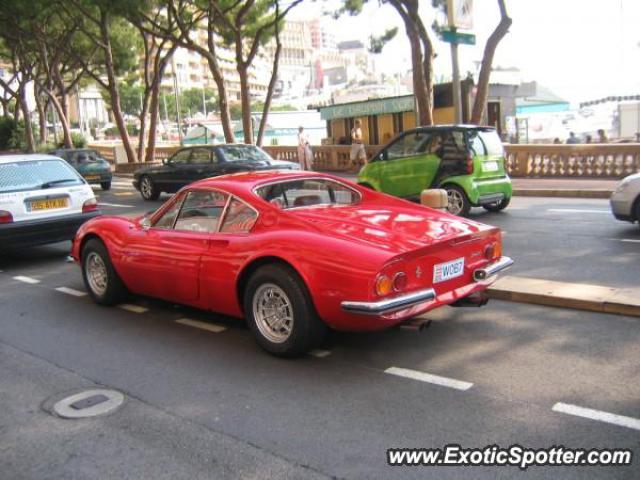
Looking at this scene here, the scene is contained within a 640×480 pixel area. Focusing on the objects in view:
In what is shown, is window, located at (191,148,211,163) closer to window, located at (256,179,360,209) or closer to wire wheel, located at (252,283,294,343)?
window, located at (256,179,360,209)

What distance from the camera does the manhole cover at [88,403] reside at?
174 inches

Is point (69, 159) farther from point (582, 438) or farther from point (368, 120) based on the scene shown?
point (582, 438)

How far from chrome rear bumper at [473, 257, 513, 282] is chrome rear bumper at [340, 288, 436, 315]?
2.47 feet

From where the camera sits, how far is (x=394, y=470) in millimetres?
3496

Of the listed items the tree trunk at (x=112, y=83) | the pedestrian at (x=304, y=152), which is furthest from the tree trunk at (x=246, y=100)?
the tree trunk at (x=112, y=83)

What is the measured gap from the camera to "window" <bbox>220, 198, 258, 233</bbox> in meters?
5.62

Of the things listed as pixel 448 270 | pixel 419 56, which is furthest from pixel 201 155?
pixel 448 270


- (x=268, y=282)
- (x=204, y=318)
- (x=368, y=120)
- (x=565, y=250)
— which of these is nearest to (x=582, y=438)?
(x=268, y=282)

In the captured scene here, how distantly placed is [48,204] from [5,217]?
68cm

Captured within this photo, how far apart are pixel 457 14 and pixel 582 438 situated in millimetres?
11352

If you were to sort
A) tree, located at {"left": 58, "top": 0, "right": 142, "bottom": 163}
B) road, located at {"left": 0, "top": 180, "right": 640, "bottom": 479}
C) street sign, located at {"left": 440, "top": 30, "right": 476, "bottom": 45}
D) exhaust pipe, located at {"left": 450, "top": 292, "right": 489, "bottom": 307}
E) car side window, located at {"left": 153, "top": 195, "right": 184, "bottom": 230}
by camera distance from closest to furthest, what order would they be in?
road, located at {"left": 0, "top": 180, "right": 640, "bottom": 479} → exhaust pipe, located at {"left": 450, "top": 292, "right": 489, "bottom": 307} → car side window, located at {"left": 153, "top": 195, "right": 184, "bottom": 230} → street sign, located at {"left": 440, "top": 30, "right": 476, "bottom": 45} → tree, located at {"left": 58, "top": 0, "right": 142, "bottom": 163}

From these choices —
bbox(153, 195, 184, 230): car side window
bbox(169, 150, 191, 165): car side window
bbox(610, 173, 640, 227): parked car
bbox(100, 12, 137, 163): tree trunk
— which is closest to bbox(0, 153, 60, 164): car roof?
bbox(153, 195, 184, 230): car side window

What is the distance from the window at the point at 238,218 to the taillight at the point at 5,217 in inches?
203

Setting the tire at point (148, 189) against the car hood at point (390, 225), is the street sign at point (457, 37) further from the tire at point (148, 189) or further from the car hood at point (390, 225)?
the tire at point (148, 189)
